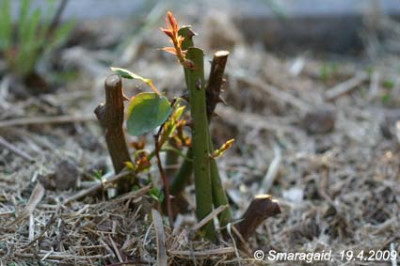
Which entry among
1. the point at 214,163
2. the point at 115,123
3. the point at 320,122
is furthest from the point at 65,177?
the point at 320,122

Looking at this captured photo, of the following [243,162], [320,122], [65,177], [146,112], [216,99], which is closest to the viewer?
[146,112]

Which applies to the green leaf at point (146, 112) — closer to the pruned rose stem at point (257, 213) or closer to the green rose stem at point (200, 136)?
the green rose stem at point (200, 136)

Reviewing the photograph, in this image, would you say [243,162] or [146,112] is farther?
[243,162]

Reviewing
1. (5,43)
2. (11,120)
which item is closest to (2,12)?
(5,43)

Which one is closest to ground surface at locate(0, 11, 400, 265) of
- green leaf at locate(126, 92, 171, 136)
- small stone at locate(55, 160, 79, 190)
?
small stone at locate(55, 160, 79, 190)

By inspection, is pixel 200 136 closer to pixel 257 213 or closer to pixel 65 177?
pixel 257 213

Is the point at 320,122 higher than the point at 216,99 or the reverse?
the reverse

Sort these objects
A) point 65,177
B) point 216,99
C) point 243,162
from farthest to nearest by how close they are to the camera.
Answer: point 243,162
point 65,177
point 216,99
